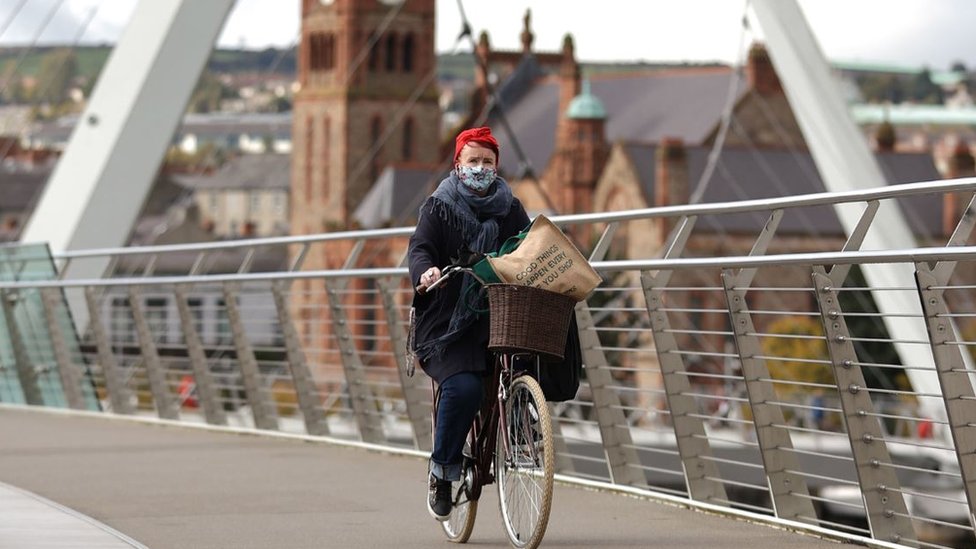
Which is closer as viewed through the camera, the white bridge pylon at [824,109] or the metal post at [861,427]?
the metal post at [861,427]

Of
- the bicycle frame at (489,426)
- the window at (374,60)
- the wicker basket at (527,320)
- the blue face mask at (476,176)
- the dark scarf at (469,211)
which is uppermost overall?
the window at (374,60)

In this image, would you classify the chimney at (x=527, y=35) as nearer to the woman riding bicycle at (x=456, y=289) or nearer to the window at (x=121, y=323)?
the window at (x=121, y=323)

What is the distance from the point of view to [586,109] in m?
114

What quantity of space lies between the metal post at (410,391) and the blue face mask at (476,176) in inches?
134

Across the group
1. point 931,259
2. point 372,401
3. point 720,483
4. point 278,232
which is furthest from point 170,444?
point 278,232

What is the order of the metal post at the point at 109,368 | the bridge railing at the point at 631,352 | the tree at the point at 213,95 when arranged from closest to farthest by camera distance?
the bridge railing at the point at 631,352
the metal post at the point at 109,368
the tree at the point at 213,95

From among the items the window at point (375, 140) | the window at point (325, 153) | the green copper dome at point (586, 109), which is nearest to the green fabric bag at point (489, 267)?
the green copper dome at point (586, 109)

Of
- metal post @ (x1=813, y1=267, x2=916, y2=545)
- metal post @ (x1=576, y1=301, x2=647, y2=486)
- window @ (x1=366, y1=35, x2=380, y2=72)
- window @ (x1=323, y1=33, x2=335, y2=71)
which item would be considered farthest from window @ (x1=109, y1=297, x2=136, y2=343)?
window @ (x1=366, y1=35, x2=380, y2=72)

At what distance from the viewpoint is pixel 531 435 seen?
6.27 meters

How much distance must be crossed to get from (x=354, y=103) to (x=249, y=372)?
113 meters

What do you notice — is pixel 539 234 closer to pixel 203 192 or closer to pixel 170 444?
pixel 170 444

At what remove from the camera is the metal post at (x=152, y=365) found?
13.2m

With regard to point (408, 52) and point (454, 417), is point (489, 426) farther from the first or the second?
point (408, 52)

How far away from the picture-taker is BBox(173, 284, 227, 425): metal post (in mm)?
12570
